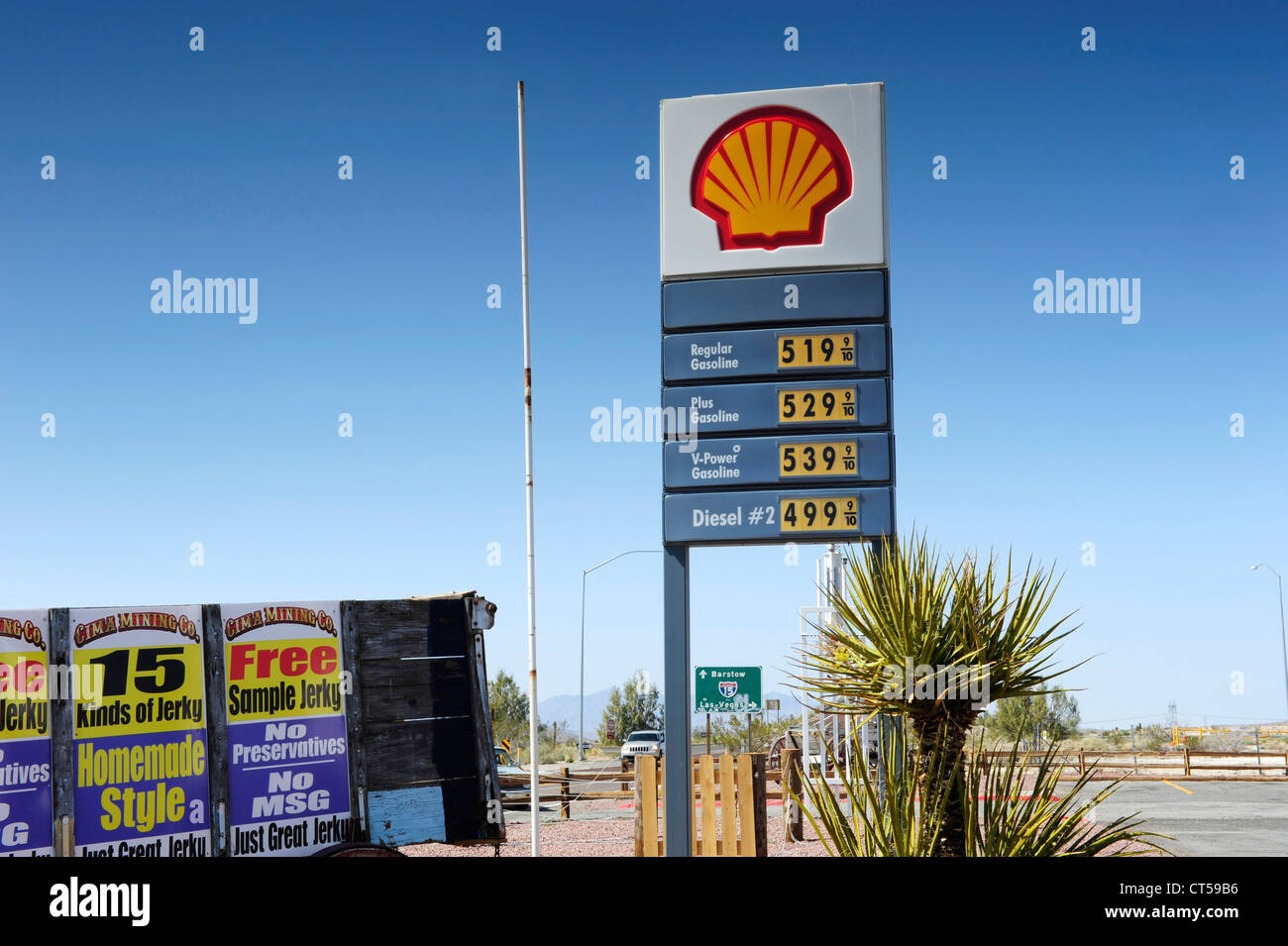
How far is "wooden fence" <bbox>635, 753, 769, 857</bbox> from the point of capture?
12.2 metres

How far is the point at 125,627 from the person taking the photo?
7.12m

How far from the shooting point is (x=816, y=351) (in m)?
11.6

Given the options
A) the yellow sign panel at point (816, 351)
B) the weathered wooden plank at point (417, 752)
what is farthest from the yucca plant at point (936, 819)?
the yellow sign panel at point (816, 351)

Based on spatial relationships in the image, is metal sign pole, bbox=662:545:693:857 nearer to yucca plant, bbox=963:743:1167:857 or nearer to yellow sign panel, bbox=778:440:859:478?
yellow sign panel, bbox=778:440:859:478

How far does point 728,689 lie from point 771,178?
590 inches

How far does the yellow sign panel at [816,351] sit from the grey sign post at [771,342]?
13mm

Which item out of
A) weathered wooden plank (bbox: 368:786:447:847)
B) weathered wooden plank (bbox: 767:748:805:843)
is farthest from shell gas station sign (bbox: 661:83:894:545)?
weathered wooden plank (bbox: 767:748:805:843)

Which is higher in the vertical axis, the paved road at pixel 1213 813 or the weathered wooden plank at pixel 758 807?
the weathered wooden plank at pixel 758 807

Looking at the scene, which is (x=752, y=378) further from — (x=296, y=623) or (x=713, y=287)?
(x=296, y=623)

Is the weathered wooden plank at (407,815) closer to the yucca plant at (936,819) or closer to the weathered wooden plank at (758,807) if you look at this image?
the yucca plant at (936,819)

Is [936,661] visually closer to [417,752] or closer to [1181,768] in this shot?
[417,752]

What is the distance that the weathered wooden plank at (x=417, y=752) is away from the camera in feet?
26.1
